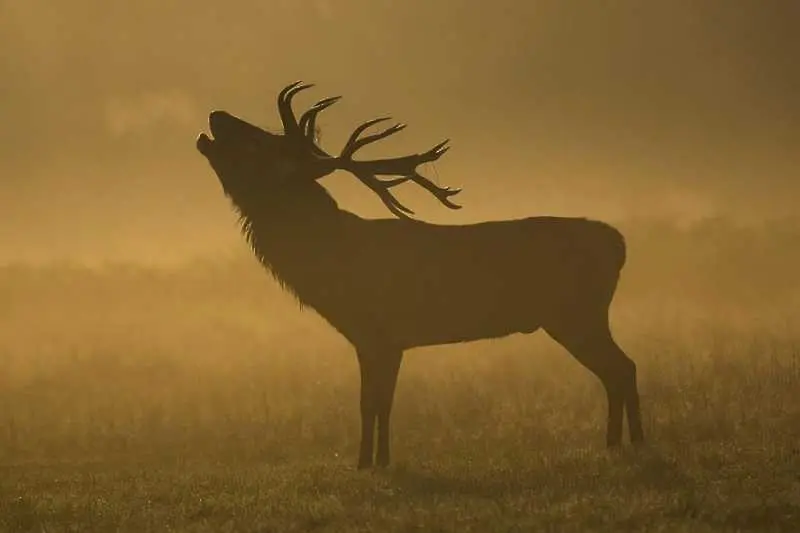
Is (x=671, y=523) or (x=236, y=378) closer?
(x=671, y=523)

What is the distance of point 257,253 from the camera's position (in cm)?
1227

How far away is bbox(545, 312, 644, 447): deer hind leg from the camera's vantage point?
11695 millimetres

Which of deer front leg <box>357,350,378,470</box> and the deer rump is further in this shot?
the deer rump

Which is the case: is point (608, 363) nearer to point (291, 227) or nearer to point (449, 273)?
point (449, 273)

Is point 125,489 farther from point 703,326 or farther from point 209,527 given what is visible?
point 703,326

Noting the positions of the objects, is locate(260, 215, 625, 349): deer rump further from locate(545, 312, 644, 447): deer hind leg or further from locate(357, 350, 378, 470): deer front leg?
locate(357, 350, 378, 470): deer front leg

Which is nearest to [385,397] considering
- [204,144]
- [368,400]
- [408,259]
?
[368,400]

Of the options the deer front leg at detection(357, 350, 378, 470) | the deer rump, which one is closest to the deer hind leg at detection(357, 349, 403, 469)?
the deer front leg at detection(357, 350, 378, 470)

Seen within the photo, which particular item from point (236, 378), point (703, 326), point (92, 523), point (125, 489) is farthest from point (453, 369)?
point (92, 523)

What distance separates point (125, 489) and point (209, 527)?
93.7 inches

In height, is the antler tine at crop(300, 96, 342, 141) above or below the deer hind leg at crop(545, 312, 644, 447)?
above

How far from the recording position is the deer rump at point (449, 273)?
11797 millimetres

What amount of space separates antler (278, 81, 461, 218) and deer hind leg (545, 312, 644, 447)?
5.57ft

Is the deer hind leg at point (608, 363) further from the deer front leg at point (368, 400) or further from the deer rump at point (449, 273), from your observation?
the deer front leg at point (368, 400)
